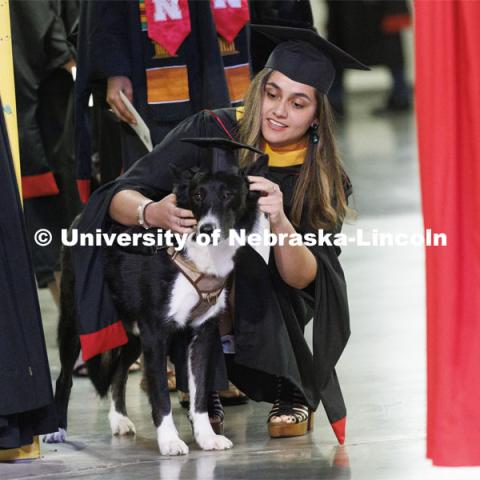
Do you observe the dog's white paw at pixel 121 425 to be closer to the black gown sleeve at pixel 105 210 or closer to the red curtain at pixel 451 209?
the black gown sleeve at pixel 105 210

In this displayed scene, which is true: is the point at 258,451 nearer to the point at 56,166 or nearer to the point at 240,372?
the point at 240,372

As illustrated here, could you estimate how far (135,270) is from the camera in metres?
4.27

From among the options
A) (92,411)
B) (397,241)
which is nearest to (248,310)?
(92,411)

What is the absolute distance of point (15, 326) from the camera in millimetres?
3984

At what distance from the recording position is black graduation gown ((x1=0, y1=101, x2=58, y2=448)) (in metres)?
3.96

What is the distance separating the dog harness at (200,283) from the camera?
4.16m

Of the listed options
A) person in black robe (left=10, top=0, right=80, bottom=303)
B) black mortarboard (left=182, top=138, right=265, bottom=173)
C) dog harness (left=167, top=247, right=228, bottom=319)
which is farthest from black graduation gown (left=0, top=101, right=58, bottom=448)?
person in black robe (left=10, top=0, right=80, bottom=303)

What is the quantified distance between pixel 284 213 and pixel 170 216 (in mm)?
466

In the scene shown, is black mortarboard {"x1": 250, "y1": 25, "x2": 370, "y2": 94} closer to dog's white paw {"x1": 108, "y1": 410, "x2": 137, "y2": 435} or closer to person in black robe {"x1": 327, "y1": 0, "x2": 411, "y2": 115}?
dog's white paw {"x1": 108, "y1": 410, "x2": 137, "y2": 435}

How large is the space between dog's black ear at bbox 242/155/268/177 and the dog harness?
0.35 m

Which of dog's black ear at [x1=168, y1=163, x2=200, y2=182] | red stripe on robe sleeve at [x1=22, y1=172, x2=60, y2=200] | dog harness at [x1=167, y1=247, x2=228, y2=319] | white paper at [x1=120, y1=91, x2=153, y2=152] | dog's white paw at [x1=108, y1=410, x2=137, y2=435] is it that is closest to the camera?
dog's black ear at [x1=168, y1=163, x2=200, y2=182]

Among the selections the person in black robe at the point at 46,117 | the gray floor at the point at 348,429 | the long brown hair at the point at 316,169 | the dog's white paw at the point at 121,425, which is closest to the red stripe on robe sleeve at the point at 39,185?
the person in black robe at the point at 46,117

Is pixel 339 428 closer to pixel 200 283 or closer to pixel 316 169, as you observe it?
pixel 200 283

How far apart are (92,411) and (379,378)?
1.16 m
